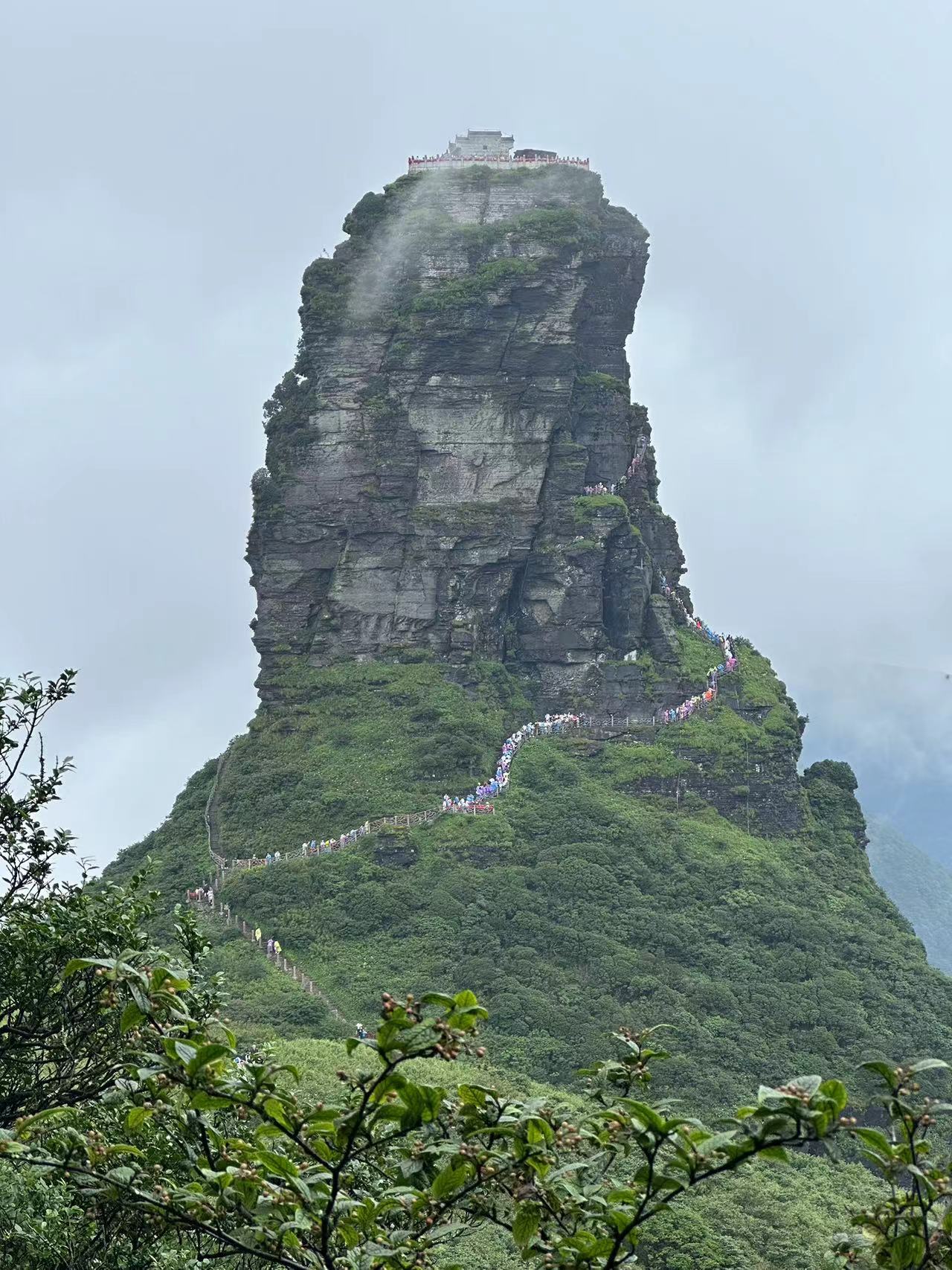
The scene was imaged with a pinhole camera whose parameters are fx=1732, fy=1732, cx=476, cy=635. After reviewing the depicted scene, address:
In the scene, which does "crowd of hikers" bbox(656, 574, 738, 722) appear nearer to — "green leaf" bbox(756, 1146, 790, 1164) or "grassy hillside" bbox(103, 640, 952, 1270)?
"grassy hillside" bbox(103, 640, 952, 1270)

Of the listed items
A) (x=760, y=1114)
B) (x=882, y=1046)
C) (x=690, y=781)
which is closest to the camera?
(x=760, y=1114)

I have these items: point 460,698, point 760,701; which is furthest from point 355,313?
point 760,701

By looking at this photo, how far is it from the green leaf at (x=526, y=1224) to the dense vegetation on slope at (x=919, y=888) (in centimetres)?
9701

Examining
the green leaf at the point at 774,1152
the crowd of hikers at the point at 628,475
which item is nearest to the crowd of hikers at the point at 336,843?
the crowd of hikers at the point at 628,475

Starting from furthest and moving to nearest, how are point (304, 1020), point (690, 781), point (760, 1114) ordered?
1. point (690, 781)
2. point (304, 1020)
3. point (760, 1114)

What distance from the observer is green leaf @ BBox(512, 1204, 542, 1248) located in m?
7.15

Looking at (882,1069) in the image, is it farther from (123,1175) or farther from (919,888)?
(919,888)

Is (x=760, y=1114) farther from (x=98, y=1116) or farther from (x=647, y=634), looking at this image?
(x=647, y=634)

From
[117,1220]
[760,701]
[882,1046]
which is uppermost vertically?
[760,701]

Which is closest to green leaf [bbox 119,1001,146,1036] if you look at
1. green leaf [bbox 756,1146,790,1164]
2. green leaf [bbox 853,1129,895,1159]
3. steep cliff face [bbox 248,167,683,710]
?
green leaf [bbox 756,1146,790,1164]

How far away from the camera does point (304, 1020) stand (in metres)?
40.8

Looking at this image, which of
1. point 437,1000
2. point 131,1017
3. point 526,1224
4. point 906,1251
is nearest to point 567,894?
point 526,1224

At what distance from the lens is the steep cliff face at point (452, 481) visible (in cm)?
5662

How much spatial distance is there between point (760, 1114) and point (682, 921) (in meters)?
42.5
